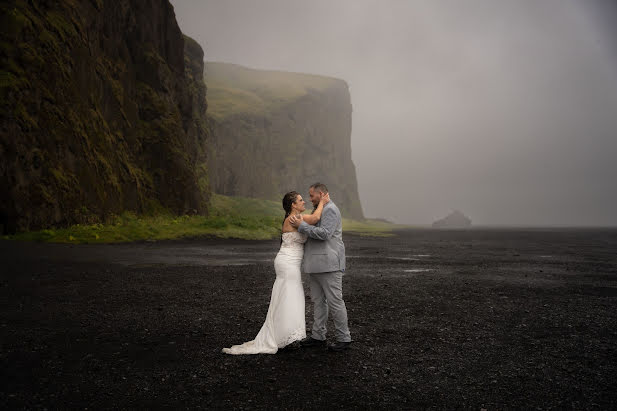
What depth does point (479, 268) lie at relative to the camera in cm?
1947

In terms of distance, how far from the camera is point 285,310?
278 inches

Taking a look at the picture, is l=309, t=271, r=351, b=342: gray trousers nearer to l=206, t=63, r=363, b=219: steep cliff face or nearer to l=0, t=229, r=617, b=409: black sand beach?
l=0, t=229, r=617, b=409: black sand beach

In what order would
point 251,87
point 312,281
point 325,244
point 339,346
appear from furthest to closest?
point 251,87
point 312,281
point 325,244
point 339,346

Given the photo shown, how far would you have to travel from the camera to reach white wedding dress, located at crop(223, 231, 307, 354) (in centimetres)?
682

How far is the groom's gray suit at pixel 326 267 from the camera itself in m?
6.99

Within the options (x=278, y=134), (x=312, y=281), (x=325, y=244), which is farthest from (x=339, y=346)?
(x=278, y=134)

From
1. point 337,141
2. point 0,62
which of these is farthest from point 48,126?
point 337,141

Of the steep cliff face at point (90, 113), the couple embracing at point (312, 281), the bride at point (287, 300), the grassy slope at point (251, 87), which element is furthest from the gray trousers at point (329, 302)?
the grassy slope at point (251, 87)

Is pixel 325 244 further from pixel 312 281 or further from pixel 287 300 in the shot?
pixel 287 300

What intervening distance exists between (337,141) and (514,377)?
153 m

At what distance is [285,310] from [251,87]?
515 feet

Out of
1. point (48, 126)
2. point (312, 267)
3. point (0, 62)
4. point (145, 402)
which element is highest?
point (0, 62)

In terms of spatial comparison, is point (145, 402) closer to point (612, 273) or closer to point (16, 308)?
Answer: point (16, 308)

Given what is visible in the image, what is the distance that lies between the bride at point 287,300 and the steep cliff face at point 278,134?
7946cm
